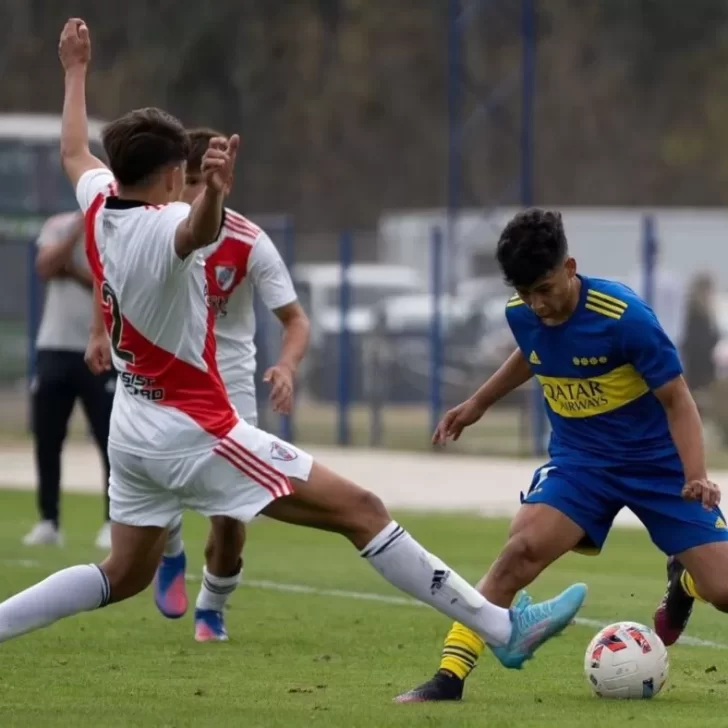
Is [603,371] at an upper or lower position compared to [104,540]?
upper

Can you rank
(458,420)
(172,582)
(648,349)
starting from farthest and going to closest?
(172,582)
(458,420)
(648,349)

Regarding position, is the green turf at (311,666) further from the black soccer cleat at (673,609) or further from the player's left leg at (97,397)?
the player's left leg at (97,397)

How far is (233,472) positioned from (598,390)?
1.32 meters

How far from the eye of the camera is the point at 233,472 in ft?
21.4

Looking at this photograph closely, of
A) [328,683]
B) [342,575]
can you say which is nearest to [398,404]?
[342,575]

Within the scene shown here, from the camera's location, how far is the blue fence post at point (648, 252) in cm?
2081

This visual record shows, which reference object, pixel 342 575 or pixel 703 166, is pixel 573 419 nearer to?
pixel 342 575

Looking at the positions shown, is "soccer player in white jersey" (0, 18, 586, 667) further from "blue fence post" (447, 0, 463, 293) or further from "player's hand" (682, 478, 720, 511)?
"blue fence post" (447, 0, 463, 293)

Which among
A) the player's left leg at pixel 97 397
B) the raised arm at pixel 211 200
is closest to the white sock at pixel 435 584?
the raised arm at pixel 211 200

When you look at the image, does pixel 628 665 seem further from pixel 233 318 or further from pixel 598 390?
pixel 233 318

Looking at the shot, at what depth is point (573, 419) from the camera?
23.1 feet

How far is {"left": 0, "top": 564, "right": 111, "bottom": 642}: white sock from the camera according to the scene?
656 centimetres

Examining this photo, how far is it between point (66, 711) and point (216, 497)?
0.87 meters

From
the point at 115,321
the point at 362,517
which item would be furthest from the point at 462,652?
the point at 115,321
